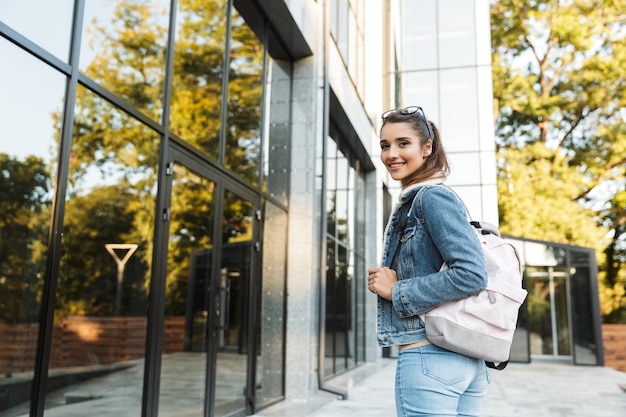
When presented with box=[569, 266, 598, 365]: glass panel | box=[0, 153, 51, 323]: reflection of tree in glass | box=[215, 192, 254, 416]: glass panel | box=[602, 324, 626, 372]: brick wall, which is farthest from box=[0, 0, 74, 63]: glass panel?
box=[602, 324, 626, 372]: brick wall

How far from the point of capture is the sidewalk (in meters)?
6.85

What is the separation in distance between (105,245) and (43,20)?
6.39m

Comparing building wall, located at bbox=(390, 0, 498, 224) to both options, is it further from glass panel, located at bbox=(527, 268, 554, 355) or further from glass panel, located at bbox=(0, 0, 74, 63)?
glass panel, located at bbox=(0, 0, 74, 63)

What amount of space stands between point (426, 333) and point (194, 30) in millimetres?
5657

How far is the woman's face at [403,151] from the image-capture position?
1.44 meters

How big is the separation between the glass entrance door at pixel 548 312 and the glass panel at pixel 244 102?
11604 millimetres

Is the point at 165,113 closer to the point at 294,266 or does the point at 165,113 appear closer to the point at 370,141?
the point at 294,266

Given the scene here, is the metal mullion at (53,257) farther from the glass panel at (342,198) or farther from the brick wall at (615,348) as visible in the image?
the brick wall at (615,348)

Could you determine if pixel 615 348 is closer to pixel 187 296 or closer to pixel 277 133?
pixel 277 133

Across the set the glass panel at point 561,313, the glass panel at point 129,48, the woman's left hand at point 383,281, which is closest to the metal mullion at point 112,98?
the glass panel at point 129,48

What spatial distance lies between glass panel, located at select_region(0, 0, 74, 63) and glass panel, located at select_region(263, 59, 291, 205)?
3130 millimetres

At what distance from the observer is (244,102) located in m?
6.64

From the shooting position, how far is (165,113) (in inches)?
183

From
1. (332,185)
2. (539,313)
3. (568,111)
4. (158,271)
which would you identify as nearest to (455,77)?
(332,185)
